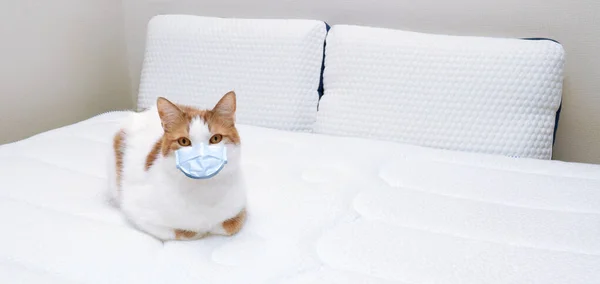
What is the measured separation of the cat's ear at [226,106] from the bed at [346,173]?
0.80 ft

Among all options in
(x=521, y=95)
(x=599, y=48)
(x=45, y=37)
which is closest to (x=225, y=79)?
(x=45, y=37)

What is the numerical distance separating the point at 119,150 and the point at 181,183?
9.3 inches

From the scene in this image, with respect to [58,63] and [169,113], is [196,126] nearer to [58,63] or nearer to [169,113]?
[169,113]

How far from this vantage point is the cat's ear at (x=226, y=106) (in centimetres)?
94

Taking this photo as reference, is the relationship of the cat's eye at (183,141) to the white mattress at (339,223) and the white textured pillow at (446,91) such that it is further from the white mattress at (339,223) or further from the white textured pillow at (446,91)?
the white textured pillow at (446,91)

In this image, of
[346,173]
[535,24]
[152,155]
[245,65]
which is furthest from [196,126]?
[535,24]

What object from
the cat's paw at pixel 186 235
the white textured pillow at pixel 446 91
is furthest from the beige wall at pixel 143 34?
the cat's paw at pixel 186 235

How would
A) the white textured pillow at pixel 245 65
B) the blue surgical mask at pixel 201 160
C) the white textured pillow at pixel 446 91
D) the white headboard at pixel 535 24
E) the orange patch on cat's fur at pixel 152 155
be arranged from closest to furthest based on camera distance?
1. the blue surgical mask at pixel 201 160
2. the orange patch on cat's fur at pixel 152 155
3. the white textured pillow at pixel 446 91
4. the white headboard at pixel 535 24
5. the white textured pillow at pixel 245 65

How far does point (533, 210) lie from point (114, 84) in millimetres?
1762

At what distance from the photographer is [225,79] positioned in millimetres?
1756

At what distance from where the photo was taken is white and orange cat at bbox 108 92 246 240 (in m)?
0.93

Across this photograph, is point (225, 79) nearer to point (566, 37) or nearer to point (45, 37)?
point (45, 37)

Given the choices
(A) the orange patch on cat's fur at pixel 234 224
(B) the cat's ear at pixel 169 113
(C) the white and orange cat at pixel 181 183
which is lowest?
(A) the orange patch on cat's fur at pixel 234 224

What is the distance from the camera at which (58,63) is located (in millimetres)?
1920
